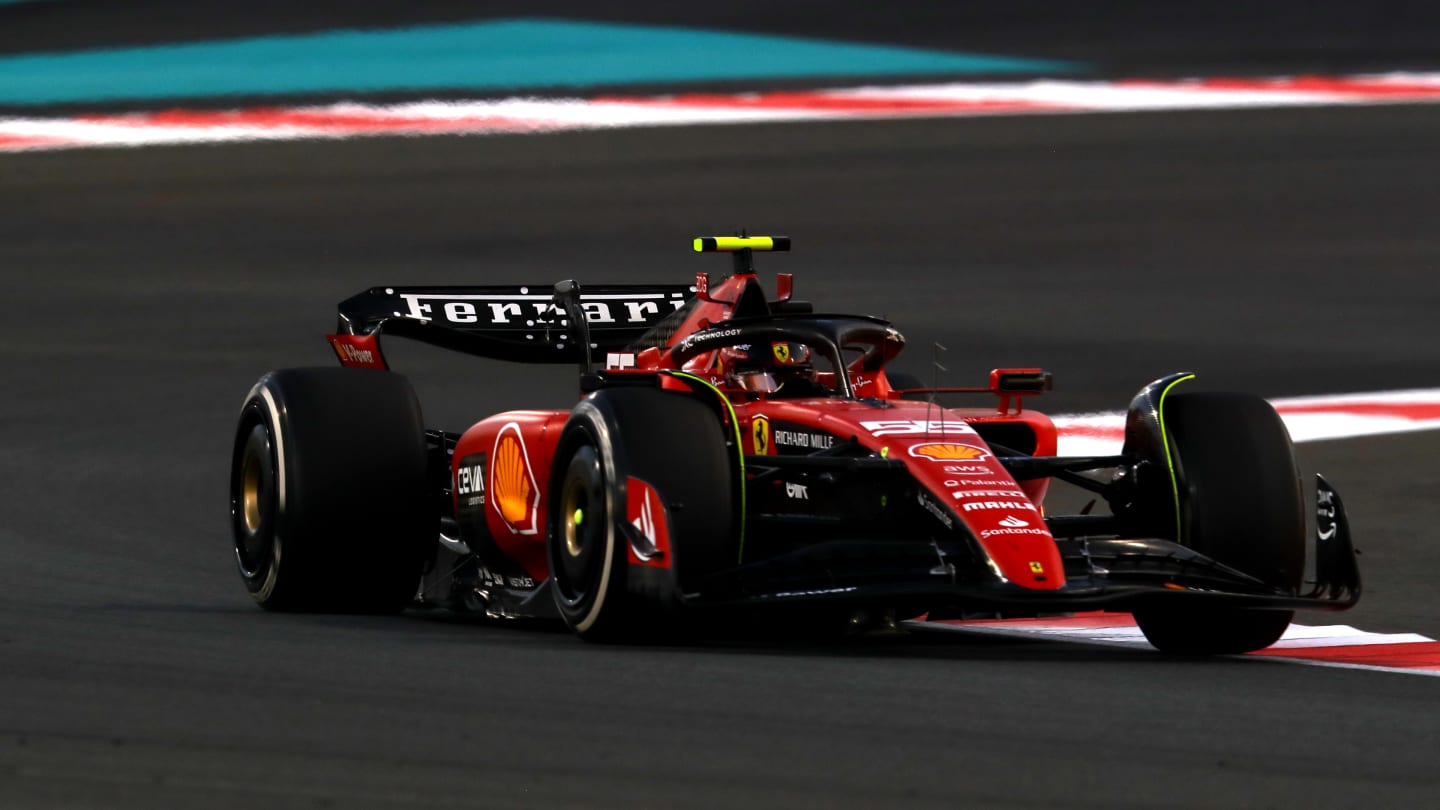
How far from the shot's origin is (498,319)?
10.9 meters

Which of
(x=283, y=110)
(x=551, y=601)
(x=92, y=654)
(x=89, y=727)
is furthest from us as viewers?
(x=283, y=110)

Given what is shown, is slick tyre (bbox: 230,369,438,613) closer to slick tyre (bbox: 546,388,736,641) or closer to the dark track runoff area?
the dark track runoff area

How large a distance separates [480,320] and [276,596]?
2029mm

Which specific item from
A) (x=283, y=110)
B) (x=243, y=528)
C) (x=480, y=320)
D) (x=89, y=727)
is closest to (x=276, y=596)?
(x=243, y=528)

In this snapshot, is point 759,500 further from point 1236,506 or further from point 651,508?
point 1236,506

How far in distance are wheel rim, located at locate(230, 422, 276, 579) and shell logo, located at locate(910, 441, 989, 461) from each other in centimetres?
280

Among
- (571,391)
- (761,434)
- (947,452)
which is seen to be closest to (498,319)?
(761,434)

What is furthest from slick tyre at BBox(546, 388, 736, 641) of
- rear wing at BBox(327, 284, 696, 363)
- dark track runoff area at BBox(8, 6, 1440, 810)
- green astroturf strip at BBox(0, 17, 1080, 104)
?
green astroturf strip at BBox(0, 17, 1080, 104)

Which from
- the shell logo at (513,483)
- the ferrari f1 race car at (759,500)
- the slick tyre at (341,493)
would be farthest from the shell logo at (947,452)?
the slick tyre at (341,493)

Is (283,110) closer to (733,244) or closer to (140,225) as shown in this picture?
(140,225)

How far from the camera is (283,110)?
22.5 meters

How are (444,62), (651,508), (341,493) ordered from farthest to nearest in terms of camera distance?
1. (444,62)
2. (341,493)
3. (651,508)

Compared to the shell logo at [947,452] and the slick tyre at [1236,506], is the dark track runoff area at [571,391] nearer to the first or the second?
the slick tyre at [1236,506]

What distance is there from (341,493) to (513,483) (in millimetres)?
697
